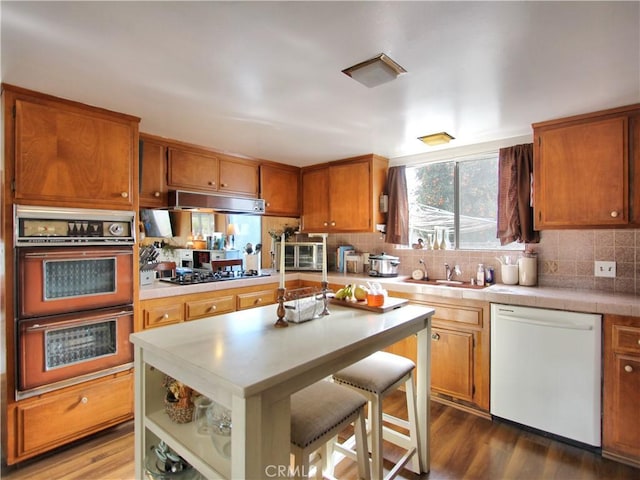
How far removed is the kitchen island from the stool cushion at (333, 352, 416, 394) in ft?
0.72

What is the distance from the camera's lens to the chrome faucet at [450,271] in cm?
315

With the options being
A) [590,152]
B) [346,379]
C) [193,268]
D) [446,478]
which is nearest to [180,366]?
[346,379]

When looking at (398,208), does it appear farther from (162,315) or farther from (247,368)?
(247,368)

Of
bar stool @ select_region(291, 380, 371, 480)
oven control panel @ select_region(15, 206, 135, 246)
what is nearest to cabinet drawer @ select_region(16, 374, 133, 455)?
oven control panel @ select_region(15, 206, 135, 246)

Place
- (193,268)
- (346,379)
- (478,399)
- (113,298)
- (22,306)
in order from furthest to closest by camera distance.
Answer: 1. (193,268)
2. (478,399)
3. (113,298)
4. (22,306)
5. (346,379)

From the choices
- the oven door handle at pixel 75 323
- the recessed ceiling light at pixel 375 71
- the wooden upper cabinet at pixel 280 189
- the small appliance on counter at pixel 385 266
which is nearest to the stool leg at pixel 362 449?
the recessed ceiling light at pixel 375 71

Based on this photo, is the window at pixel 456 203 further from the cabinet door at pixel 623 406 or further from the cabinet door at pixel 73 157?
the cabinet door at pixel 73 157

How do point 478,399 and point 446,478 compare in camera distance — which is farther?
point 478,399

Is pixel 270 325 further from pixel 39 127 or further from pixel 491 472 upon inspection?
pixel 39 127

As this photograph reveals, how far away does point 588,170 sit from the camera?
229 centimetres

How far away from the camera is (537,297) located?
89.4 inches

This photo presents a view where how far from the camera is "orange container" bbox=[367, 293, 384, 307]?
6.23 feet

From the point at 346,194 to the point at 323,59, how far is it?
209 centimetres

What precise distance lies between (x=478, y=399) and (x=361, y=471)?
1446mm
